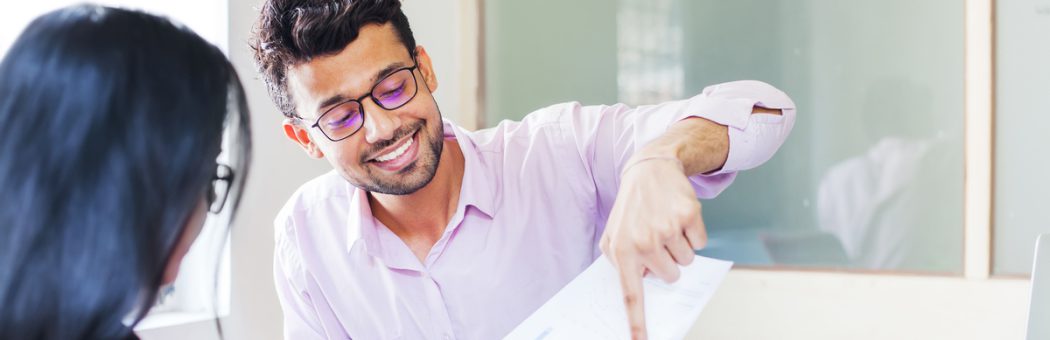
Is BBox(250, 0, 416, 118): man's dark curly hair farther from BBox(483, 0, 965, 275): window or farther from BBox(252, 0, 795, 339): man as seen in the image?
BBox(483, 0, 965, 275): window

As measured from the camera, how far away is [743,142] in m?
1.18

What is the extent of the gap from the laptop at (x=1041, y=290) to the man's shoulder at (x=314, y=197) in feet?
3.63

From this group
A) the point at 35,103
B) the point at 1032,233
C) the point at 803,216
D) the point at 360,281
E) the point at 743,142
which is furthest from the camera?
the point at 803,216

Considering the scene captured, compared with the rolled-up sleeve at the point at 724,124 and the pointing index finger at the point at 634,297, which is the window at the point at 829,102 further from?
the pointing index finger at the point at 634,297

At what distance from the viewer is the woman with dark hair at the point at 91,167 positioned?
0.64m

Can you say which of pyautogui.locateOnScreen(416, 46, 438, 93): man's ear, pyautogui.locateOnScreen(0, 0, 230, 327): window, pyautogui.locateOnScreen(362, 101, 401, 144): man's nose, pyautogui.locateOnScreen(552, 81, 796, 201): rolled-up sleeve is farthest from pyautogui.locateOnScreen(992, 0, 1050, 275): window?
pyautogui.locateOnScreen(0, 0, 230, 327): window

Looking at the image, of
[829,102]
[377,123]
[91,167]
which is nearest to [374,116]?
[377,123]

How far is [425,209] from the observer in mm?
1546

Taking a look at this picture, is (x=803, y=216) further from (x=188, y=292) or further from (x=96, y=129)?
(x=96, y=129)

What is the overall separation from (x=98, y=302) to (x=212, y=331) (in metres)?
1.53

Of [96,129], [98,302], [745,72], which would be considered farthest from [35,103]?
[745,72]

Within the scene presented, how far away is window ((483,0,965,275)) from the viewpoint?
7.13ft

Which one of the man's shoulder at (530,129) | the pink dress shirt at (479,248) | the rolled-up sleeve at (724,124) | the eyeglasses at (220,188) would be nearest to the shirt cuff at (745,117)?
the rolled-up sleeve at (724,124)

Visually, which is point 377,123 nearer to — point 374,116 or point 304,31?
point 374,116
